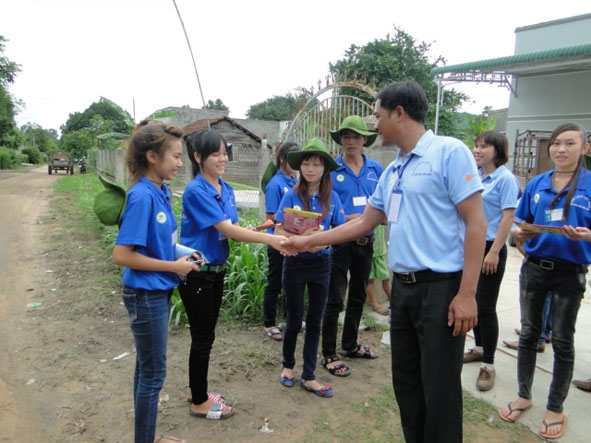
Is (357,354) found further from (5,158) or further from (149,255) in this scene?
(5,158)

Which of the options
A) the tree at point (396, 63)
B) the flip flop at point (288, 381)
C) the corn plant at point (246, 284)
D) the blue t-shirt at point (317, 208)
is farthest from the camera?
the tree at point (396, 63)

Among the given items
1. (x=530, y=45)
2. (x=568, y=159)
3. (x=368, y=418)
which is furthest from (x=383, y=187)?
(x=530, y=45)

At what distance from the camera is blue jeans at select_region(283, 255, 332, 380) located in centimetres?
299

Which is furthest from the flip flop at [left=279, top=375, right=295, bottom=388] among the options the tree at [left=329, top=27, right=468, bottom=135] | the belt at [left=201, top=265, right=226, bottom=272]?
the tree at [left=329, top=27, right=468, bottom=135]

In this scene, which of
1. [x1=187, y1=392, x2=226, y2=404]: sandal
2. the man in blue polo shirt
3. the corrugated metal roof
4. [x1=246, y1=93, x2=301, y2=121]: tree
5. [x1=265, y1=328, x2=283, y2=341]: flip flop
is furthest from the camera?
[x1=246, y1=93, x2=301, y2=121]: tree

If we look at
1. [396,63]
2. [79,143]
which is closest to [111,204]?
[396,63]

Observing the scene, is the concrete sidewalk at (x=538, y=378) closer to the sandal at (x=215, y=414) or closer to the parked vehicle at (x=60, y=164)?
the sandal at (x=215, y=414)

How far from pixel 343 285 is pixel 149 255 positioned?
67.8 inches

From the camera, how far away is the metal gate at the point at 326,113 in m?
5.80

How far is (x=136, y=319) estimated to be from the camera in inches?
85.9

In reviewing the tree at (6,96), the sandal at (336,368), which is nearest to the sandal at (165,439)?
the sandal at (336,368)

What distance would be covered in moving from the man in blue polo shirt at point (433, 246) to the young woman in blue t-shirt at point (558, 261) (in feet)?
A: 3.02

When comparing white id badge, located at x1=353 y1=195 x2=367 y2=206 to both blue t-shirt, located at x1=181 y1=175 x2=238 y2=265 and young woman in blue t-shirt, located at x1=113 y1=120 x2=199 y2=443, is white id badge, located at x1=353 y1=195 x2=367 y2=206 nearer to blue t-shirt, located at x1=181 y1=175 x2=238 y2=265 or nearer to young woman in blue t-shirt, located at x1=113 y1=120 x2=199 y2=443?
blue t-shirt, located at x1=181 y1=175 x2=238 y2=265

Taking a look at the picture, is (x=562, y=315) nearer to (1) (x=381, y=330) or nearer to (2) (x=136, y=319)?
(1) (x=381, y=330)
